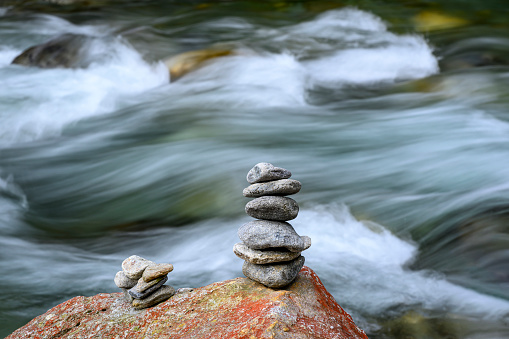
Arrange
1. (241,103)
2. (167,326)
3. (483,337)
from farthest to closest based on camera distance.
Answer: (241,103), (483,337), (167,326)

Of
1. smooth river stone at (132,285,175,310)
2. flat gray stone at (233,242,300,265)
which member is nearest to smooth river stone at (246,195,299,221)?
flat gray stone at (233,242,300,265)

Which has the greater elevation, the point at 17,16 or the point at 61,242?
the point at 17,16

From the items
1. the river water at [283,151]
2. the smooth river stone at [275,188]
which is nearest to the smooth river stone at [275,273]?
the smooth river stone at [275,188]

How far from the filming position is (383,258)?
6270mm

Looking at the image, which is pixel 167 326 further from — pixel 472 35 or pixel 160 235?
pixel 472 35

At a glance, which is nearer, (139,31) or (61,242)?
(61,242)

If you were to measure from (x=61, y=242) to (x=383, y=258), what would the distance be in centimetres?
415

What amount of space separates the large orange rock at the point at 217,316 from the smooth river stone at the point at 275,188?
2.28ft

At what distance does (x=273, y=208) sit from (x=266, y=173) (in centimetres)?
27

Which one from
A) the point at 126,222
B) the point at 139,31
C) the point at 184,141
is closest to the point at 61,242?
the point at 126,222

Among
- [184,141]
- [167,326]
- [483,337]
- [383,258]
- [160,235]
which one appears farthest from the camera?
[184,141]

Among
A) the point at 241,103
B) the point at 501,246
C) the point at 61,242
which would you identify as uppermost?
the point at 241,103

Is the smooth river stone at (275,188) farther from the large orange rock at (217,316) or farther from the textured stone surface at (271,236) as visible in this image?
the large orange rock at (217,316)

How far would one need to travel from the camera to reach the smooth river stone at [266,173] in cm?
395
